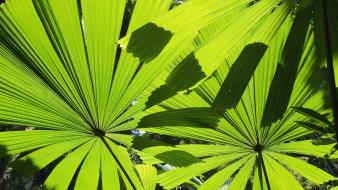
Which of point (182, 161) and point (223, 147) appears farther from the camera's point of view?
point (223, 147)

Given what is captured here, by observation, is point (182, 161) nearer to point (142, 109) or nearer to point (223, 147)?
point (142, 109)

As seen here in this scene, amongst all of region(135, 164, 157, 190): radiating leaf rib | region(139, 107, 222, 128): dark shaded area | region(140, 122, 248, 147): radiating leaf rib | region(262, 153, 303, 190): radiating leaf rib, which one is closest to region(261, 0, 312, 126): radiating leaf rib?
region(139, 107, 222, 128): dark shaded area

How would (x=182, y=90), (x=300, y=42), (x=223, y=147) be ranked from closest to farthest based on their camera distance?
(x=182, y=90), (x=300, y=42), (x=223, y=147)

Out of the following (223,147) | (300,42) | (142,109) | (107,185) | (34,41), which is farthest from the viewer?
(223,147)

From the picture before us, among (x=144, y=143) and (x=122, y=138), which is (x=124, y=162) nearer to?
(x=122, y=138)

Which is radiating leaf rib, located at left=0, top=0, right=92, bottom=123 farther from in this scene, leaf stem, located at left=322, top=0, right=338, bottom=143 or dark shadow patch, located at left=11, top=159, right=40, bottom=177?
leaf stem, located at left=322, top=0, right=338, bottom=143

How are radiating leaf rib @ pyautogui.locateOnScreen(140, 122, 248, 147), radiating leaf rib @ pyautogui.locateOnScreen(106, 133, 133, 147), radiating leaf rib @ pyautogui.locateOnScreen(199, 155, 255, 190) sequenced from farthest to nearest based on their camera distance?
radiating leaf rib @ pyautogui.locateOnScreen(199, 155, 255, 190) < radiating leaf rib @ pyautogui.locateOnScreen(140, 122, 248, 147) < radiating leaf rib @ pyautogui.locateOnScreen(106, 133, 133, 147)

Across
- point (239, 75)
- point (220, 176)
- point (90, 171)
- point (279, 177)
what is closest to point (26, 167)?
point (90, 171)

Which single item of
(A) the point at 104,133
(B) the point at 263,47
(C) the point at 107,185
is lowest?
(C) the point at 107,185

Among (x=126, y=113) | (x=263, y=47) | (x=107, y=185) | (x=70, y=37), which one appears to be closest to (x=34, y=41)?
(x=70, y=37)
